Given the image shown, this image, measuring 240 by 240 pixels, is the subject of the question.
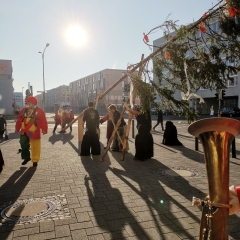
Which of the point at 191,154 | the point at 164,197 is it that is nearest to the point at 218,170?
the point at 164,197

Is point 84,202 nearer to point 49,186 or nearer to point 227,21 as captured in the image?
point 49,186

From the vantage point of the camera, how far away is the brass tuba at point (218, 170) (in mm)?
1503

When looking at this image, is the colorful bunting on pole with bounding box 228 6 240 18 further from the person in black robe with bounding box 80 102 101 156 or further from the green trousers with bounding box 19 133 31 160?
the green trousers with bounding box 19 133 31 160

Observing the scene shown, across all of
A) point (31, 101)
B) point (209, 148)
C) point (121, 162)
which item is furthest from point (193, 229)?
point (31, 101)

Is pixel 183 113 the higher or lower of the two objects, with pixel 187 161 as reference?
higher

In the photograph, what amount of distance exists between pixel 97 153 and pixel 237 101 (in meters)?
42.5

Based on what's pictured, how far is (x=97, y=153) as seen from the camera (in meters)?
8.62

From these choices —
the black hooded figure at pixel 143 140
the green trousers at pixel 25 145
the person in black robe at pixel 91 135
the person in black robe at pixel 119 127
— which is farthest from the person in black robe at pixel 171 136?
the green trousers at pixel 25 145

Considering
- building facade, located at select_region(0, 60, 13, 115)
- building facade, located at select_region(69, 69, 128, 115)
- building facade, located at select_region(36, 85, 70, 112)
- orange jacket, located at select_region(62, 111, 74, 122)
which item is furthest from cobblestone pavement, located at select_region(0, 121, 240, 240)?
building facade, located at select_region(36, 85, 70, 112)

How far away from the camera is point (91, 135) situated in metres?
8.49

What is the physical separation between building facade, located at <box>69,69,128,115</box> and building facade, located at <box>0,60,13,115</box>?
21.7 metres

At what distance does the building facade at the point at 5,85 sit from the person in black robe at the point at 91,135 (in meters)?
60.7

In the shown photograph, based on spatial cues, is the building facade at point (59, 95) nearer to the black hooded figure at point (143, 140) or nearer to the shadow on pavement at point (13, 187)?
the black hooded figure at point (143, 140)

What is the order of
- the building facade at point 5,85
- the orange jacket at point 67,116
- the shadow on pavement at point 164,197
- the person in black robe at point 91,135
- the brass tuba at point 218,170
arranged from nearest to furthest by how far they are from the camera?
the brass tuba at point 218,170, the shadow on pavement at point 164,197, the person in black robe at point 91,135, the orange jacket at point 67,116, the building facade at point 5,85
